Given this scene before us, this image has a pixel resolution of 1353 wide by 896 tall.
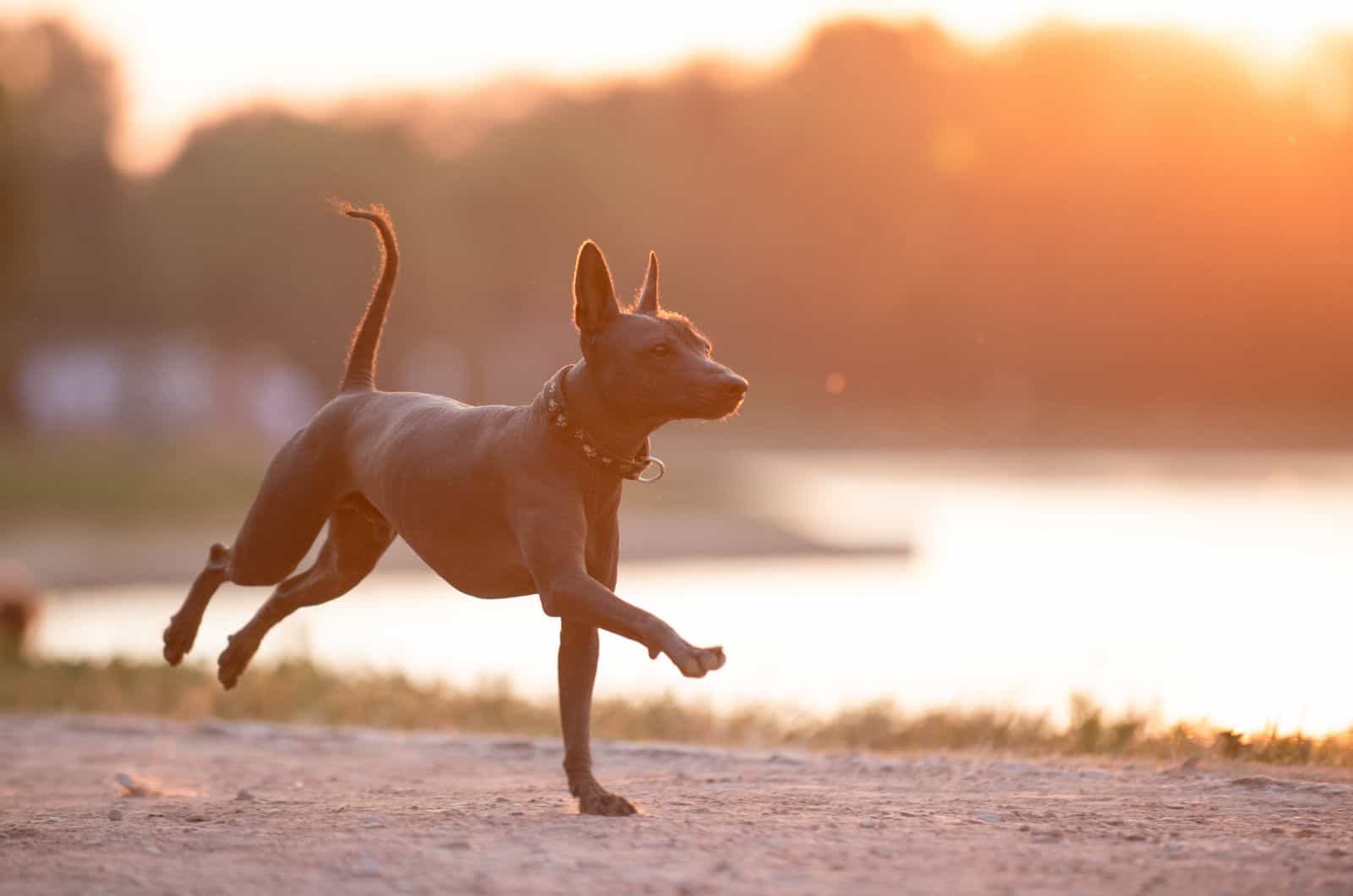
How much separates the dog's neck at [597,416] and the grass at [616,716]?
3.04 meters

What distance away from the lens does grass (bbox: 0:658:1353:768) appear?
7816 millimetres

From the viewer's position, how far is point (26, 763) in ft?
26.6

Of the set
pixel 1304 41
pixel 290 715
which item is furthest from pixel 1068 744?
pixel 1304 41

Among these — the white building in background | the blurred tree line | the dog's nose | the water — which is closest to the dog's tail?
the dog's nose

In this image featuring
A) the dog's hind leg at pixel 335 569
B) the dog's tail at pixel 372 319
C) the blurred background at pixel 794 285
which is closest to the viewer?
the dog's hind leg at pixel 335 569

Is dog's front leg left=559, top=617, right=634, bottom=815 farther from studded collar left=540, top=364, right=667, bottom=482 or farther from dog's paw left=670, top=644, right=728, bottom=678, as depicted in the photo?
dog's paw left=670, top=644, right=728, bottom=678

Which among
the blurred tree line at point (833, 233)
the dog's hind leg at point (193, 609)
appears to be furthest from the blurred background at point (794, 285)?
the dog's hind leg at point (193, 609)

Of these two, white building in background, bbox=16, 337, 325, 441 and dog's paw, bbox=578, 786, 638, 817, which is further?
white building in background, bbox=16, 337, 325, 441

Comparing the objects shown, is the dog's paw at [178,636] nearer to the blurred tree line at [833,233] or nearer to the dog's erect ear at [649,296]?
the dog's erect ear at [649,296]

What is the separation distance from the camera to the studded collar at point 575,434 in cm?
573

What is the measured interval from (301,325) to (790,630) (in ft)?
92.9

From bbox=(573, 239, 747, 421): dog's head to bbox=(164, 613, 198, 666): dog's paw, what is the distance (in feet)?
8.27

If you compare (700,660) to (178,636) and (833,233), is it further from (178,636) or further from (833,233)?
(833,233)

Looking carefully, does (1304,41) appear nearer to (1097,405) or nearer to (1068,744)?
(1097,405)
